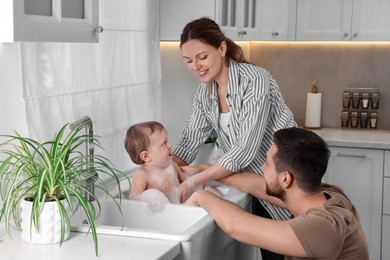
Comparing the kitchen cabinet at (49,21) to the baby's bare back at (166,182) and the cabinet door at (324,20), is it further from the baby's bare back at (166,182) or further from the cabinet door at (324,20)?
the cabinet door at (324,20)

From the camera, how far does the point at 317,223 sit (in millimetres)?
2010

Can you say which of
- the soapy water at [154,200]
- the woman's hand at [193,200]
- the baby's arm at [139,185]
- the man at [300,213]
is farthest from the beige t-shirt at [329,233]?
the baby's arm at [139,185]

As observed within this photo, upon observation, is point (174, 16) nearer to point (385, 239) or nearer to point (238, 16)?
point (238, 16)

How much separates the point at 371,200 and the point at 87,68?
2.24 meters

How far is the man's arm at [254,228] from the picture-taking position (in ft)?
6.64

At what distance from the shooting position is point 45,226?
6.48 ft

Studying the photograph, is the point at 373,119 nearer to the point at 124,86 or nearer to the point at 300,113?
the point at 300,113

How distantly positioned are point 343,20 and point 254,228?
107 inches

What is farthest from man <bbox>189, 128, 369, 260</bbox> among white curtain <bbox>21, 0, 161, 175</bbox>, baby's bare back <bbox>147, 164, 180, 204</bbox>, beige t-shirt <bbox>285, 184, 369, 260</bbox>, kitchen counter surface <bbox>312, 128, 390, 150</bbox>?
kitchen counter surface <bbox>312, 128, 390, 150</bbox>

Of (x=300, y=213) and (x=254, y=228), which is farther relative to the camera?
(x=300, y=213)

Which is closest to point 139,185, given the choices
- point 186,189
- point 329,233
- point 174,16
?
point 186,189

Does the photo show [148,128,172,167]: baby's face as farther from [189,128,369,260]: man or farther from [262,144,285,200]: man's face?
[262,144,285,200]: man's face

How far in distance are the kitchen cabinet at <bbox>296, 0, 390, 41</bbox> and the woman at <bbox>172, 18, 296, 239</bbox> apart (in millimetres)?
1782

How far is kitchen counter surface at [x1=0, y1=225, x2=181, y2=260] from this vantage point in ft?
6.14
